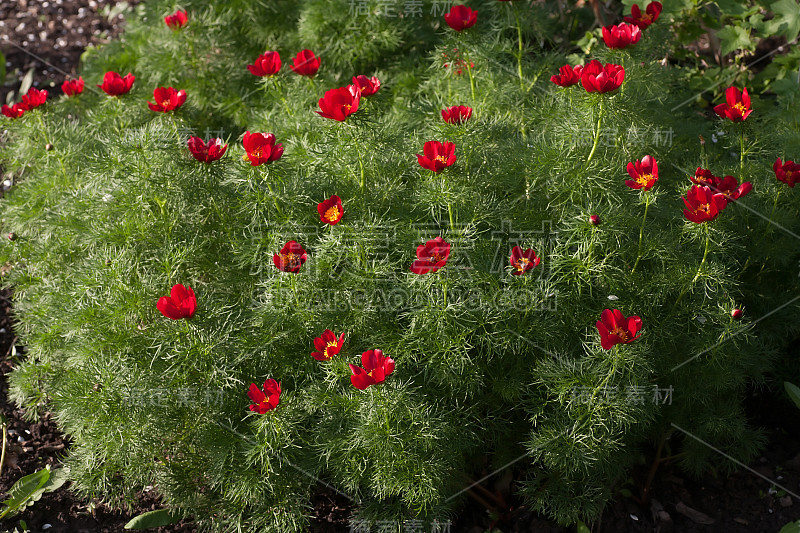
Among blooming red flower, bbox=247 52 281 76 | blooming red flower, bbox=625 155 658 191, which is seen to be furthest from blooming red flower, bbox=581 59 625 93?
blooming red flower, bbox=247 52 281 76

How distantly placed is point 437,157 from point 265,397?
794 millimetres

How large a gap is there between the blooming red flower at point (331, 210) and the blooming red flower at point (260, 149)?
0.19 m

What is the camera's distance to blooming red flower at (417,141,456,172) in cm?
Result: 198

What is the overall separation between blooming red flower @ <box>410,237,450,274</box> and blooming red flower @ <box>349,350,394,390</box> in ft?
0.78

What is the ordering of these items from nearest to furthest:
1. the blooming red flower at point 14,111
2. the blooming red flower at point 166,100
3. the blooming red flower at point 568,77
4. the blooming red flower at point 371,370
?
1. the blooming red flower at point 371,370
2. the blooming red flower at point 568,77
3. the blooming red flower at point 166,100
4. the blooming red flower at point 14,111

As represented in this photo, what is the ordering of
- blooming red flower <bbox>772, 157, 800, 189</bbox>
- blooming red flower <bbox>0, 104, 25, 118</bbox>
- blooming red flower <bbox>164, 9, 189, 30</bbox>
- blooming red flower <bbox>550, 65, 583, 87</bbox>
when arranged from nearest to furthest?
blooming red flower <bbox>772, 157, 800, 189</bbox> → blooming red flower <bbox>550, 65, 583, 87</bbox> → blooming red flower <bbox>0, 104, 25, 118</bbox> → blooming red flower <bbox>164, 9, 189, 30</bbox>

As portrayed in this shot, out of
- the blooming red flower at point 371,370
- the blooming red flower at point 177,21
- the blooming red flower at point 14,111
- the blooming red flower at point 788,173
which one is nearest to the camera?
the blooming red flower at point 371,370

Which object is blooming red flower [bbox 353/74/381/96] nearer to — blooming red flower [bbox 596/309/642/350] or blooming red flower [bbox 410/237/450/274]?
blooming red flower [bbox 410/237/450/274]

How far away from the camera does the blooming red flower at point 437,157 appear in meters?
1.98

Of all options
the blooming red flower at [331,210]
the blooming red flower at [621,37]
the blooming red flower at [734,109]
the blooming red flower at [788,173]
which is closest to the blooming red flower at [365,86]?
the blooming red flower at [331,210]

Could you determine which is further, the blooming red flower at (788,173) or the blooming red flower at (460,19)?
the blooming red flower at (460,19)

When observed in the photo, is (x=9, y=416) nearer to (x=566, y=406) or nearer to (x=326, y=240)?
(x=326, y=240)

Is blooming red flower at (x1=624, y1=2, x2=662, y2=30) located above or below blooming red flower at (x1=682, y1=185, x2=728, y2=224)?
above

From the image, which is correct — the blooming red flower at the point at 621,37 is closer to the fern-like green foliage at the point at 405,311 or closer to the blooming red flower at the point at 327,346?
the fern-like green foliage at the point at 405,311
